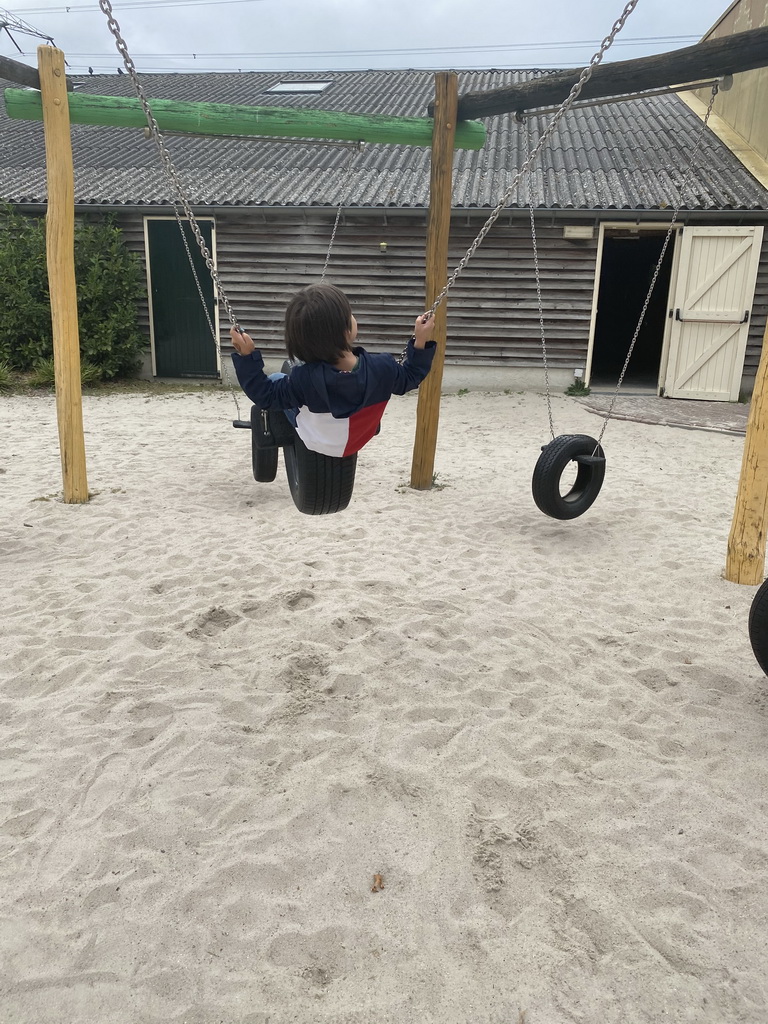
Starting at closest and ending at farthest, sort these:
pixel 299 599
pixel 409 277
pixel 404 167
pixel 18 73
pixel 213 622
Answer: pixel 213 622 < pixel 299 599 < pixel 18 73 < pixel 409 277 < pixel 404 167

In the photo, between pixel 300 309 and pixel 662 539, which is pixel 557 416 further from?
pixel 300 309

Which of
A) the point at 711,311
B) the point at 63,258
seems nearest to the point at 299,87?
the point at 711,311

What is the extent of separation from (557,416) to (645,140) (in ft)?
19.0

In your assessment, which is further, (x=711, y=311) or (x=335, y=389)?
(x=711, y=311)

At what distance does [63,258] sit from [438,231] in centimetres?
249

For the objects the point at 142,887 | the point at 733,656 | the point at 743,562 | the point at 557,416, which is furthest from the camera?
the point at 557,416

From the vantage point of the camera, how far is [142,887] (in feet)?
6.53

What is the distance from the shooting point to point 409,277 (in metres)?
10.5

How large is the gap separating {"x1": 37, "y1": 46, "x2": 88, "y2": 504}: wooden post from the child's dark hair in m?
2.90

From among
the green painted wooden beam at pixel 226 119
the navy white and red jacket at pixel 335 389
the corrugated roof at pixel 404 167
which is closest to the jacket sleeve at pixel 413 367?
the navy white and red jacket at pixel 335 389

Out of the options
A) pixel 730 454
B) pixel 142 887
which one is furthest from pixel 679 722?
pixel 730 454

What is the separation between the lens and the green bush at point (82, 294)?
1009cm

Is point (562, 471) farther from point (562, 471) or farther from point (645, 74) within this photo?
point (645, 74)

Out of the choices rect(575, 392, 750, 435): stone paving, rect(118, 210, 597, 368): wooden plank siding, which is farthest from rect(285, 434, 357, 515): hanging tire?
rect(118, 210, 597, 368): wooden plank siding
